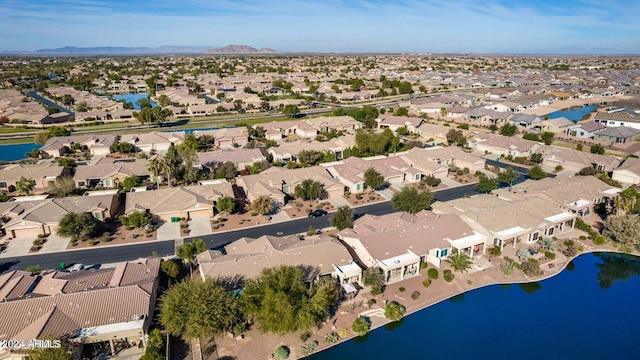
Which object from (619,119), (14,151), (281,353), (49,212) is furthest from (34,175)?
(619,119)

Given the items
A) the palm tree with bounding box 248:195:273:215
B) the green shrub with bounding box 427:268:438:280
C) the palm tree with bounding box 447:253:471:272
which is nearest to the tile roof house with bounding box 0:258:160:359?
the palm tree with bounding box 248:195:273:215

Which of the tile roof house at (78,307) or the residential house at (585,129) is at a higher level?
the residential house at (585,129)

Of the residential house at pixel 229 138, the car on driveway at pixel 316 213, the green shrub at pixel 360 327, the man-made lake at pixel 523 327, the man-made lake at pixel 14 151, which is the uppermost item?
the residential house at pixel 229 138

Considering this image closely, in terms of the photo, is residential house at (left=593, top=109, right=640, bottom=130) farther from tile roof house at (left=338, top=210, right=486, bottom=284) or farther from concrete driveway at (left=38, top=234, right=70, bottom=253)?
concrete driveway at (left=38, top=234, right=70, bottom=253)

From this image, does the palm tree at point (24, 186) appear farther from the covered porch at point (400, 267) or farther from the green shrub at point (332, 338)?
the covered porch at point (400, 267)

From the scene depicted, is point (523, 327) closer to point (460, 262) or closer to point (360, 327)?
point (460, 262)

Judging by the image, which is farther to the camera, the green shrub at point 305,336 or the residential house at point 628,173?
the residential house at point 628,173

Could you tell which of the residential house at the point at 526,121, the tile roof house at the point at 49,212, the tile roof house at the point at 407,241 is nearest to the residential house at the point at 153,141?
the tile roof house at the point at 49,212
